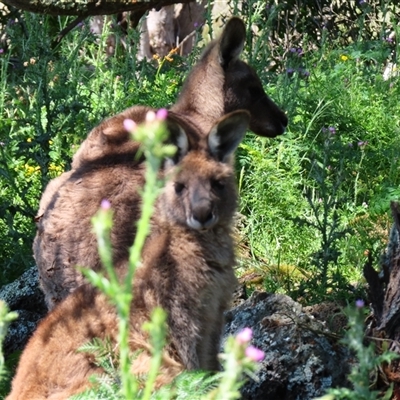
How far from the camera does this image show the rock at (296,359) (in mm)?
4531

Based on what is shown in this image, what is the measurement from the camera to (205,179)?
448cm

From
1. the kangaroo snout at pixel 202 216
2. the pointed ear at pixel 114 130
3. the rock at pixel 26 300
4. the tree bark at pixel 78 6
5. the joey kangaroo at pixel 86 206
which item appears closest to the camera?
the kangaroo snout at pixel 202 216

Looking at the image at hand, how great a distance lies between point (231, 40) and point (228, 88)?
14.1 inches

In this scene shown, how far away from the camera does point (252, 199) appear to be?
7602mm

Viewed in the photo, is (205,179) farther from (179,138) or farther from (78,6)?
(78,6)


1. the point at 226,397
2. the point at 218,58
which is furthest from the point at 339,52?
the point at 226,397

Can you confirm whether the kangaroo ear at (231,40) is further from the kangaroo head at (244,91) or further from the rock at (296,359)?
the rock at (296,359)

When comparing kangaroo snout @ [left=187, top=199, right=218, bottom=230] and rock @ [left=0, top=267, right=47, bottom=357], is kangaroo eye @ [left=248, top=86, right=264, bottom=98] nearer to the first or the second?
rock @ [left=0, top=267, right=47, bottom=357]

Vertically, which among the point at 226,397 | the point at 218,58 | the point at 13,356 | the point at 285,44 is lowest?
the point at 226,397

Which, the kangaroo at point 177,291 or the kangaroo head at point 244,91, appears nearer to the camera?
the kangaroo at point 177,291

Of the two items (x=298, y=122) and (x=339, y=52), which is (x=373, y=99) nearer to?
(x=298, y=122)

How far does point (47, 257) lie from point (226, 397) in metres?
3.44

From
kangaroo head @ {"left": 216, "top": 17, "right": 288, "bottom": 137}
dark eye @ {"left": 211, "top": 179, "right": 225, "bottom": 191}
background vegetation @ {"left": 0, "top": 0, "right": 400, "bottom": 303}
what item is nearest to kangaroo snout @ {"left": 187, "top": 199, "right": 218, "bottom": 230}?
dark eye @ {"left": 211, "top": 179, "right": 225, "bottom": 191}

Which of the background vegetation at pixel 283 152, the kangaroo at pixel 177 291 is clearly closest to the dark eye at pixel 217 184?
the kangaroo at pixel 177 291
